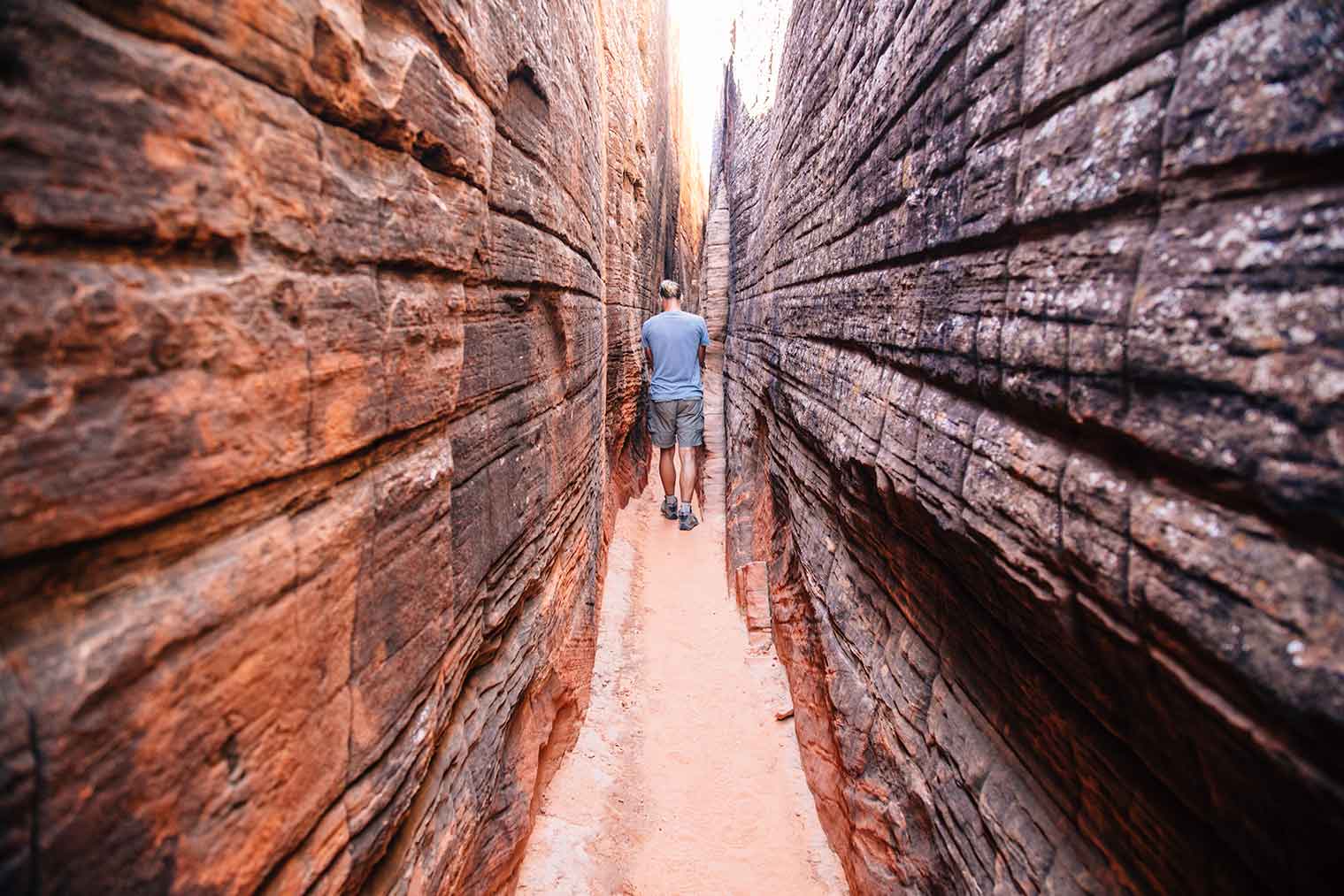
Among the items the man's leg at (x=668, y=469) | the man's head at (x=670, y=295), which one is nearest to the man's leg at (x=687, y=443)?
the man's leg at (x=668, y=469)

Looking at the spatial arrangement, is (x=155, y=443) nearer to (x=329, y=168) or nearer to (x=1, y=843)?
(x=1, y=843)

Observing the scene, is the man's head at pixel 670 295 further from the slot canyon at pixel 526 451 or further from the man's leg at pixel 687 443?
the slot canyon at pixel 526 451

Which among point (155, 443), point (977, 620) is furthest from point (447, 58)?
point (977, 620)

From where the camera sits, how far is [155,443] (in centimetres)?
79

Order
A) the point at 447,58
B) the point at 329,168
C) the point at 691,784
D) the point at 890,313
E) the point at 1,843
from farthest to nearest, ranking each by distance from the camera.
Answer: the point at 691,784 < the point at 890,313 < the point at 447,58 < the point at 329,168 < the point at 1,843

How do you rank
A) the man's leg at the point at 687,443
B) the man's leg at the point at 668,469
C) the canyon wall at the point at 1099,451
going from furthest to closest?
the man's leg at the point at 668,469 < the man's leg at the point at 687,443 < the canyon wall at the point at 1099,451

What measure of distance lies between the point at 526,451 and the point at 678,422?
530cm

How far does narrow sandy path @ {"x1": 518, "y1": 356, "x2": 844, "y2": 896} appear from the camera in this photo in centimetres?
278

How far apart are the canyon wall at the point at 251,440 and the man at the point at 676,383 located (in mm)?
5406

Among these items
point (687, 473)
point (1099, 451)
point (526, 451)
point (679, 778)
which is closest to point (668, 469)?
point (687, 473)

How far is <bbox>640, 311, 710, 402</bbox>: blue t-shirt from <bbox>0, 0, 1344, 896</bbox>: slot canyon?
15.5ft

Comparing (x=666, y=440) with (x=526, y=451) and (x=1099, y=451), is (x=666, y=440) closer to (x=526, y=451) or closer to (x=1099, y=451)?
(x=526, y=451)

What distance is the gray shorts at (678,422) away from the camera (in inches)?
302

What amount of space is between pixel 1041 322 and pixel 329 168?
154 cm
